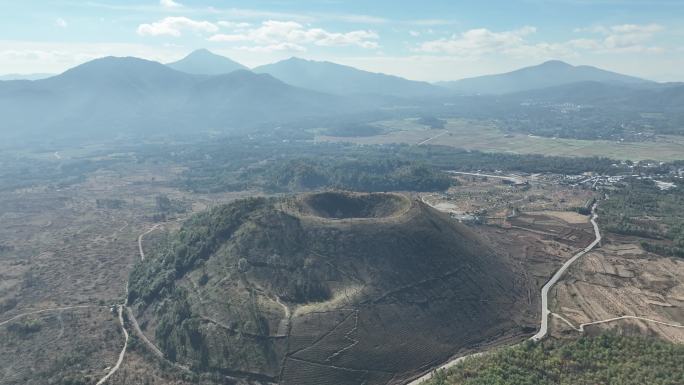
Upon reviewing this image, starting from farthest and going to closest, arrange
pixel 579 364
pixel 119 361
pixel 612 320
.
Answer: pixel 612 320 < pixel 119 361 < pixel 579 364

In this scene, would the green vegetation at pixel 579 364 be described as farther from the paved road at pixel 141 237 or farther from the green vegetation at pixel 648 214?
the paved road at pixel 141 237

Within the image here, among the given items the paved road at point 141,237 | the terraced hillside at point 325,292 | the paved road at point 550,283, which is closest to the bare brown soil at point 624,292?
the paved road at point 550,283

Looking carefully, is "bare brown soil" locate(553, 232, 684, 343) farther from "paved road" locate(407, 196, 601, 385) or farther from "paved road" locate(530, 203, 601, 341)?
"paved road" locate(407, 196, 601, 385)

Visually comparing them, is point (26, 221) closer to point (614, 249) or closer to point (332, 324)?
point (332, 324)

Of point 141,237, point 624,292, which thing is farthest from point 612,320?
point 141,237

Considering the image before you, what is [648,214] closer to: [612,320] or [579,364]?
[612,320]

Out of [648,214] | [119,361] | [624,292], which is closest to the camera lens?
[119,361]
